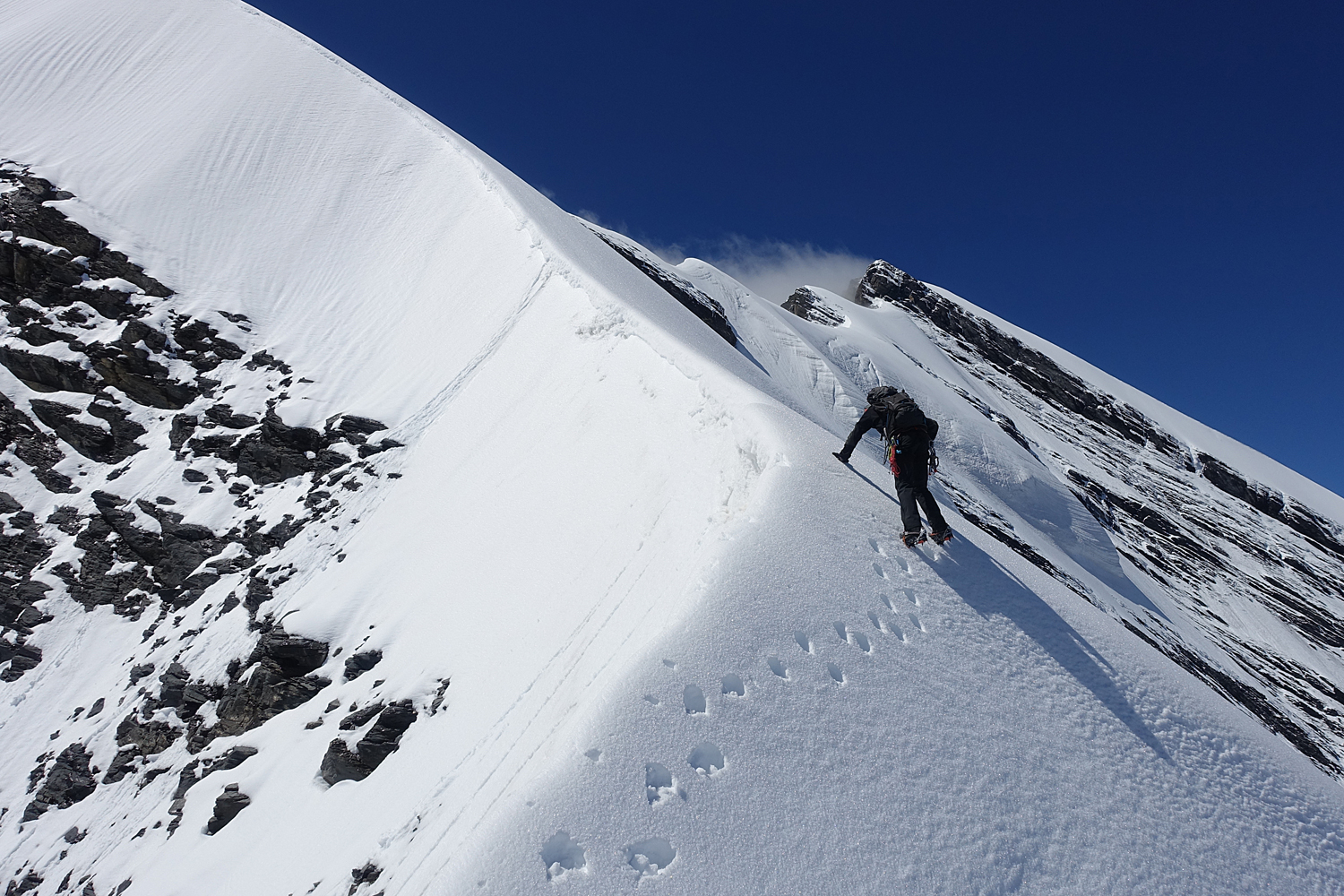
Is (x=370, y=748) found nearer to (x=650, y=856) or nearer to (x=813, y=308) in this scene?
(x=650, y=856)

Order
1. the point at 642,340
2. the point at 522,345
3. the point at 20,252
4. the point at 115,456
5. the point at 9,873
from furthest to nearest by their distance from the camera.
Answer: the point at 20,252, the point at 115,456, the point at 522,345, the point at 642,340, the point at 9,873

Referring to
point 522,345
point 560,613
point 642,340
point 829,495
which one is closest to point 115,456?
point 522,345

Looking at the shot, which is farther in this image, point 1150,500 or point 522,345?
point 1150,500

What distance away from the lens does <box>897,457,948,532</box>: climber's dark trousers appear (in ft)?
20.1

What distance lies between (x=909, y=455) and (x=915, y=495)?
0.40 metres

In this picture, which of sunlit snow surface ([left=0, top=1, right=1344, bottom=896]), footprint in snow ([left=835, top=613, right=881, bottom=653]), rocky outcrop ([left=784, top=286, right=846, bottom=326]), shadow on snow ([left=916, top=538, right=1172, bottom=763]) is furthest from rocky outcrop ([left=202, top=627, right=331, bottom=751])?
rocky outcrop ([left=784, top=286, right=846, bottom=326])

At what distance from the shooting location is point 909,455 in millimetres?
6352

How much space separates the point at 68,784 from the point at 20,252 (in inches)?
592

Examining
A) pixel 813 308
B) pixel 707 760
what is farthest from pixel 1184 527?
pixel 707 760

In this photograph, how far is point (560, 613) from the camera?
20.9 ft

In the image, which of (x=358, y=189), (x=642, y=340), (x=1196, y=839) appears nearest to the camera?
(x=1196, y=839)

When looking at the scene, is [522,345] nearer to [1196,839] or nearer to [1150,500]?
[1196,839]

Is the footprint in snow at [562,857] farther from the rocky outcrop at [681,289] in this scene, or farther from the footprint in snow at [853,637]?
the rocky outcrop at [681,289]

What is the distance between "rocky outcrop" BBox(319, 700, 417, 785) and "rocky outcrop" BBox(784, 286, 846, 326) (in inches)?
1571
